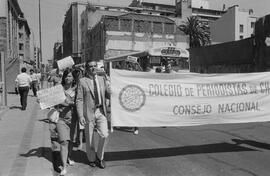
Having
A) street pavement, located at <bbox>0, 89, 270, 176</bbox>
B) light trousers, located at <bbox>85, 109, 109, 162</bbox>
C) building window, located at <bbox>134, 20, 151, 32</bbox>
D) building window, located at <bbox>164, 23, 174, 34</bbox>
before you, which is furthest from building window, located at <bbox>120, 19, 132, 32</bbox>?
light trousers, located at <bbox>85, 109, 109, 162</bbox>

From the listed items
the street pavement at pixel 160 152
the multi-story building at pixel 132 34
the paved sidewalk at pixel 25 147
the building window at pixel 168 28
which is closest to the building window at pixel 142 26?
the multi-story building at pixel 132 34

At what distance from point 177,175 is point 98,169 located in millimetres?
1325

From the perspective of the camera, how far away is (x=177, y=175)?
5883 mm

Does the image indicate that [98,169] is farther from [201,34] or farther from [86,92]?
[201,34]

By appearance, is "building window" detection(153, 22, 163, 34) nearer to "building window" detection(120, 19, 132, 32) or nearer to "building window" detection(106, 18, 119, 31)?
"building window" detection(120, 19, 132, 32)

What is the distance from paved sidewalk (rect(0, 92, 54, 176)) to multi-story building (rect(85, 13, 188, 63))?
149 feet

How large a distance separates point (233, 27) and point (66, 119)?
310ft

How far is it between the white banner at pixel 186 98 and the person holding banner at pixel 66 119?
711 millimetres

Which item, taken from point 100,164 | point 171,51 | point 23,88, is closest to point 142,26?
point 171,51

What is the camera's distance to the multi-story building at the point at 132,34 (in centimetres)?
6156

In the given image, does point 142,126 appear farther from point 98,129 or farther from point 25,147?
point 25,147

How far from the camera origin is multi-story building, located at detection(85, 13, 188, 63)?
202 feet

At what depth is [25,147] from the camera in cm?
776

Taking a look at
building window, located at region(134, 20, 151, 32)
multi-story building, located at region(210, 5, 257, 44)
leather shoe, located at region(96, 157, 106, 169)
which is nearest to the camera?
leather shoe, located at region(96, 157, 106, 169)
